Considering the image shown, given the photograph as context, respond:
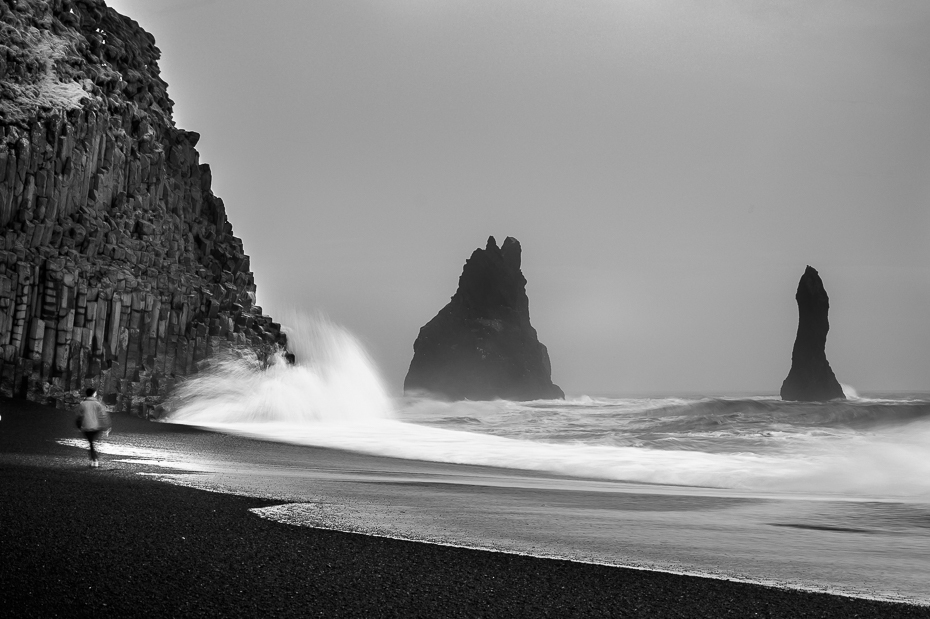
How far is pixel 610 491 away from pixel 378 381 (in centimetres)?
2363

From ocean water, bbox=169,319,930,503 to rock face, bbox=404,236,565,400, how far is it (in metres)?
58.3

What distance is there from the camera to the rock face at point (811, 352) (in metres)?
72.1

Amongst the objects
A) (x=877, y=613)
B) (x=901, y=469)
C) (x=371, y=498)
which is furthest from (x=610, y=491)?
(x=901, y=469)

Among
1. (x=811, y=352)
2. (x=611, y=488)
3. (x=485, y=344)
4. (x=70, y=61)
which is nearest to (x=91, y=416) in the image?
(x=611, y=488)

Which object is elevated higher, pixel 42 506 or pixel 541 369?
pixel 541 369

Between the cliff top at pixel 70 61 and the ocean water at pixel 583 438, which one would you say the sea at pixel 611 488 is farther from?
the cliff top at pixel 70 61

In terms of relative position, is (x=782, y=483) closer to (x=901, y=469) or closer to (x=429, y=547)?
(x=901, y=469)

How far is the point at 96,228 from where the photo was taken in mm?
23234

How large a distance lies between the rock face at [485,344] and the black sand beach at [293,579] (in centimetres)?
8708

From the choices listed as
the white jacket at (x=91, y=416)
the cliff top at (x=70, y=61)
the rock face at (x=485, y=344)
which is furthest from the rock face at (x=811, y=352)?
the white jacket at (x=91, y=416)

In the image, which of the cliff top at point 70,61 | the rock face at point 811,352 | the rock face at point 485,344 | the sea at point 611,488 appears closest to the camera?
the sea at point 611,488

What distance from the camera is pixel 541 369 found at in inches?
3846

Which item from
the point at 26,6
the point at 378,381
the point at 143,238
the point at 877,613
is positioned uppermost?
the point at 26,6

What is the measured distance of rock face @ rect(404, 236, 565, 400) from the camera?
9431 cm
